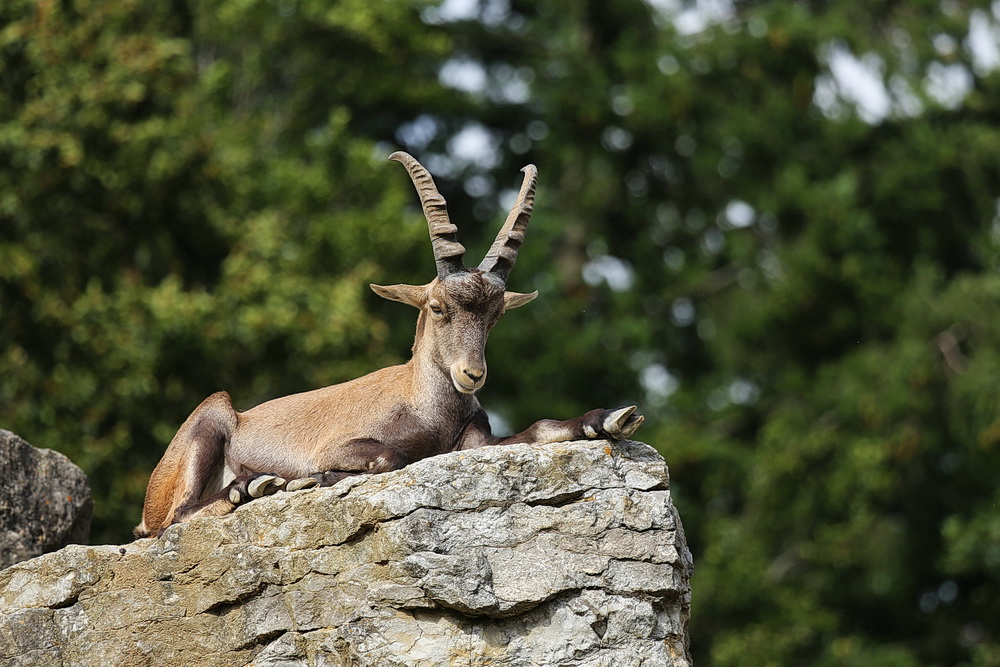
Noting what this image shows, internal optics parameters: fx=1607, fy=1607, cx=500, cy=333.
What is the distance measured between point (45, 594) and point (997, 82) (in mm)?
25704

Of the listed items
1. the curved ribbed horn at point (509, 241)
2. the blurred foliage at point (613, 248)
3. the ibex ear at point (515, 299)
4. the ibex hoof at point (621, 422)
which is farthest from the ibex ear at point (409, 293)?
the blurred foliage at point (613, 248)

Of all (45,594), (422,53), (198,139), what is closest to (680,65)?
(422,53)

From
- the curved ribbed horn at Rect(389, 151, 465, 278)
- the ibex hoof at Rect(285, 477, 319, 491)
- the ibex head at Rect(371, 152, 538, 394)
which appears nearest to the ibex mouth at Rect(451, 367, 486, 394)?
the ibex head at Rect(371, 152, 538, 394)

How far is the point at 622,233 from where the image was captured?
109 feet

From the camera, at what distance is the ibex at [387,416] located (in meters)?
9.68

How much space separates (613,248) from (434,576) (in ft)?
82.4

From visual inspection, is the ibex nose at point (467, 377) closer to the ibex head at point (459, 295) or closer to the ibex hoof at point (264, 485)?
the ibex head at point (459, 295)

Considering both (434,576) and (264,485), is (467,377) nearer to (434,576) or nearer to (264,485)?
(264,485)

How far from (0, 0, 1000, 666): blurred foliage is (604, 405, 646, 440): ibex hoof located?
35.1ft

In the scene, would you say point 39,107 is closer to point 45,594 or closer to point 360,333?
point 360,333

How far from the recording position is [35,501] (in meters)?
10.8

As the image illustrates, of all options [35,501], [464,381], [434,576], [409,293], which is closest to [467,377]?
[464,381]

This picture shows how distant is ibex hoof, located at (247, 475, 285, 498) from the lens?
9.23 m

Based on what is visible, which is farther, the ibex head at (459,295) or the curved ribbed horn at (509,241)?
the curved ribbed horn at (509,241)
